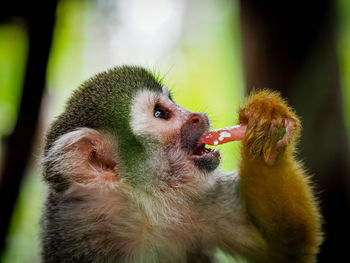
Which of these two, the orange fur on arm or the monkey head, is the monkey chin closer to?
the monkey head

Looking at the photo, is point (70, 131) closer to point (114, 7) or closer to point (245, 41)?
point (245, 41)

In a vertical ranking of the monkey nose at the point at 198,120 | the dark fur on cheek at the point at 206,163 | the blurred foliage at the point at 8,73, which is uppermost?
the blurred foliage at the point at 8,73

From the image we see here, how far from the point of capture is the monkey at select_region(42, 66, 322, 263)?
2.37m

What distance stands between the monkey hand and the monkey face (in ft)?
0.83

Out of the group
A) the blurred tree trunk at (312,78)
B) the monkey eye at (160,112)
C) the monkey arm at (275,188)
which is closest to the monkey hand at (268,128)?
the monkey arm at (275,188)

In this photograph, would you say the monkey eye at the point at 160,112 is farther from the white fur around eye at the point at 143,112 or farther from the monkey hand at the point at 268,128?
the monkey hand at the point at 268,128

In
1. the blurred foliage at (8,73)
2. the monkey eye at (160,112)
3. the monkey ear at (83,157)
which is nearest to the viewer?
the monkey ear at (83,157)

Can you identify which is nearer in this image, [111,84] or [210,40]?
[111,84]

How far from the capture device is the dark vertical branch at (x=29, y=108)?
2646mm

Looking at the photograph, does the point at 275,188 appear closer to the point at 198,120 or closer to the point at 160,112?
the point at 198,120

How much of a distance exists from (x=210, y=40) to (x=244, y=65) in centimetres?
401

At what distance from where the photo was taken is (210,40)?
692 cm

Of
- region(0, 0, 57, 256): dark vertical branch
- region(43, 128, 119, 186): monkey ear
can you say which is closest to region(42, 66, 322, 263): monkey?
region(43, 128, 119, 186): monkey ear

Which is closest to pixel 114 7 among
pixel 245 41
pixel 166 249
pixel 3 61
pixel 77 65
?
pixel 77 65
